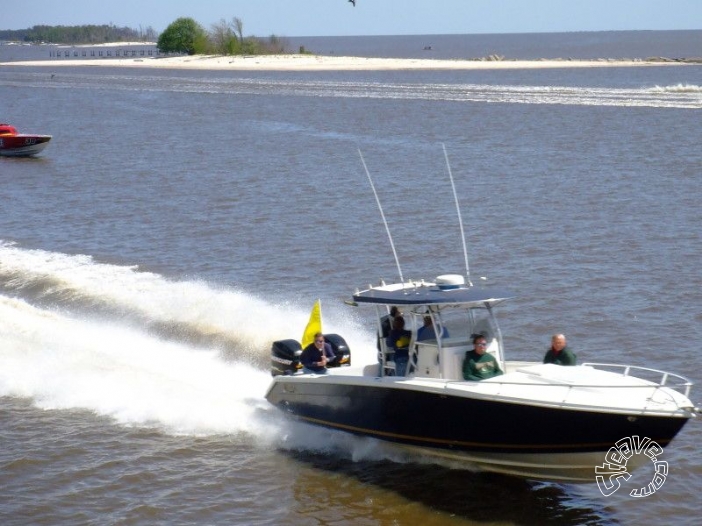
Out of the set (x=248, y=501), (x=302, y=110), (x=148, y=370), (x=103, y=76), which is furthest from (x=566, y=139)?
(x=103, y=76)

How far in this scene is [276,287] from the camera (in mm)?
21656

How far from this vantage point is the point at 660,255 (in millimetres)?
23891

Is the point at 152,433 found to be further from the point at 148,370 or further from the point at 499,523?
the point at 499,523

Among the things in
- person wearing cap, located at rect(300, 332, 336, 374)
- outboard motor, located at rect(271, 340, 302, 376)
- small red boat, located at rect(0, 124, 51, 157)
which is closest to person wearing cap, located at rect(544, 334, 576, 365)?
person wearing cap, located at rect(300, 332, 336, 374)

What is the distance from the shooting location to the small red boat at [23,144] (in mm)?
46781

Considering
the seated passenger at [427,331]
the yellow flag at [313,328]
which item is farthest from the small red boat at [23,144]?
the seated passenger at [427,331]

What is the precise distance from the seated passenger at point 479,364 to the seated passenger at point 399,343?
2.97ft

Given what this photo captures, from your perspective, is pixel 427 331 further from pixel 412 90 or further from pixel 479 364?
pixel 412 90

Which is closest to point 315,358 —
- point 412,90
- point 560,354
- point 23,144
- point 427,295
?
point 427,295

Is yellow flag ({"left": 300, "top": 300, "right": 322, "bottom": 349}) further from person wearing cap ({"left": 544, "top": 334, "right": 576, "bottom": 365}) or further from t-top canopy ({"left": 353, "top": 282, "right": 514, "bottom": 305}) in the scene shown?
person wearing cap ({"left": 544, "top": 334, "right": 576, "bottom": 365})

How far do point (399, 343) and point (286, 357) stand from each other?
1.87m

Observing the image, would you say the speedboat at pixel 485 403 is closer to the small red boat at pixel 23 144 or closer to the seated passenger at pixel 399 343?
the seated passenger at pixel 399 343

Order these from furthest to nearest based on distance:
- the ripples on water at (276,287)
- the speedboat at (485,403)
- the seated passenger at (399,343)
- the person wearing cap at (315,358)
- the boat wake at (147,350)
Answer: the boat wake at (147,350)
the person wearing cap at (315,358)
the seated passenger at (399,343)
the ripples on water at (276,287)
the speedboat at (485,403)

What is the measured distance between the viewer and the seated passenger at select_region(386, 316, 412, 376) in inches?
514
